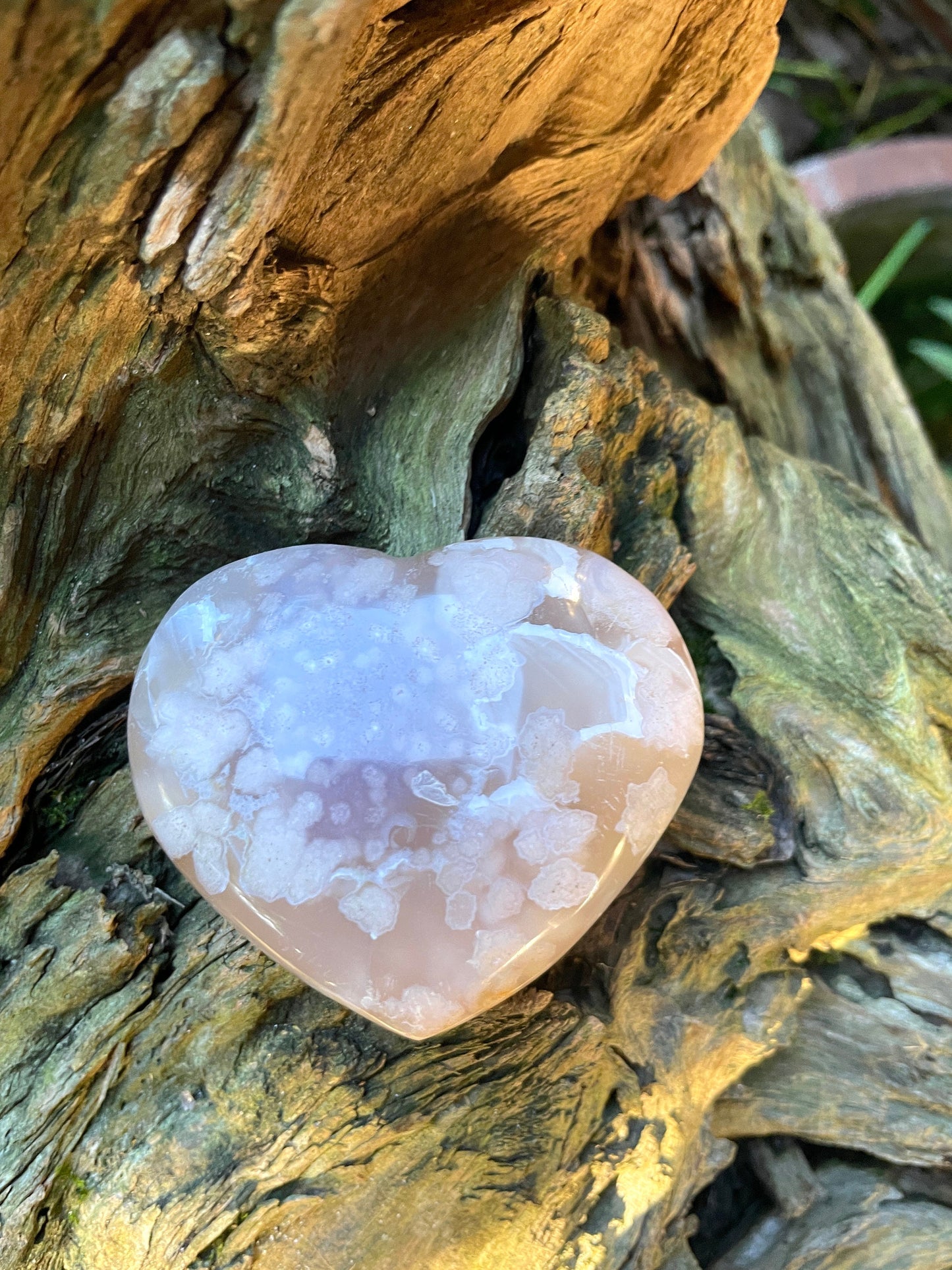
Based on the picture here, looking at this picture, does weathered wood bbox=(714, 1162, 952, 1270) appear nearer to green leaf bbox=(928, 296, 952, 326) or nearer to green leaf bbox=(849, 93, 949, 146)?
green leaf bbox=(928, 296, 952, 326)

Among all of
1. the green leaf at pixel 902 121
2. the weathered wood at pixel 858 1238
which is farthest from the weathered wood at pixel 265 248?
the green leaf at pixel 902 121

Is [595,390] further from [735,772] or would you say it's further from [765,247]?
[765,247]

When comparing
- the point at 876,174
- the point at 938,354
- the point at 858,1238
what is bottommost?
the point at 858,1238

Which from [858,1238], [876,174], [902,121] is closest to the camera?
[858,1238]

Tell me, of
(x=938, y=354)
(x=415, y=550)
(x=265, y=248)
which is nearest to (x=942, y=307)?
(x=938, y=354)

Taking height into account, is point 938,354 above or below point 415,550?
below

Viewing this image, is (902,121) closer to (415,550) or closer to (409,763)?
(415,550)

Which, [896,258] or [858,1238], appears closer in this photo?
[858,1238]

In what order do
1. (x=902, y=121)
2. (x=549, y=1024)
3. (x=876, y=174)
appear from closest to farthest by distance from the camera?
1. (x=549, y=1024)
2. (x=876, y=174)
3. (x=902, y=121)
